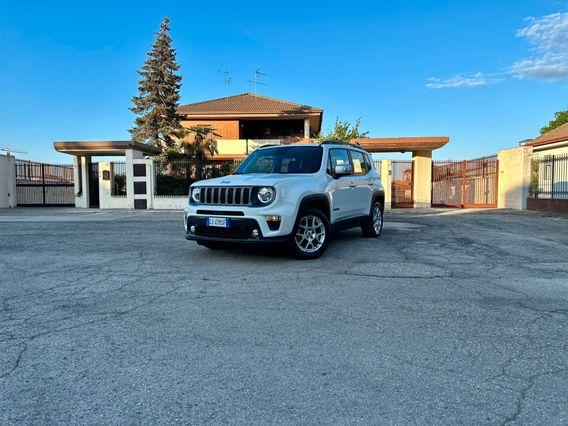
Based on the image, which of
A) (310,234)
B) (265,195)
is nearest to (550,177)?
(310,234)

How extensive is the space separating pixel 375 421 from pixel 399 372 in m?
0.65

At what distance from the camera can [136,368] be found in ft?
9.64

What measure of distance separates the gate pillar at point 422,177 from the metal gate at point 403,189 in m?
0.25

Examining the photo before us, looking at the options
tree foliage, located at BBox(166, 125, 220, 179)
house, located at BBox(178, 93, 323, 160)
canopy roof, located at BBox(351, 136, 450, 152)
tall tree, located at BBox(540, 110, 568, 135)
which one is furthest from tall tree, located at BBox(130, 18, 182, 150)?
tall tree, located at BBox(540, 110, 568, 135)

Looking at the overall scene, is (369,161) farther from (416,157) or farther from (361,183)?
(416,157)

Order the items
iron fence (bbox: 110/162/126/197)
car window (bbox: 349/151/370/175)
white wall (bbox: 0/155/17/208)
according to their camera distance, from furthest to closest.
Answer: white wall (bbox: 0/155/17/208), iron fence (bbox: 110/162/126/197), car window (bbox: 349/151/370/175)

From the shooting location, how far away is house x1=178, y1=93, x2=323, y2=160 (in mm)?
30891

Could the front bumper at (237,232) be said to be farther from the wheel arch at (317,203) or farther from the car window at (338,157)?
the car window at (338,157)

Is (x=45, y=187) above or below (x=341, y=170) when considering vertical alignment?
below

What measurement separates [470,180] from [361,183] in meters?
14.9

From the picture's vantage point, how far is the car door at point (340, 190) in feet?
24.5

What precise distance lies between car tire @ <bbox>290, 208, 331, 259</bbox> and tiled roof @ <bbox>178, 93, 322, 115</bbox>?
25.5 metres

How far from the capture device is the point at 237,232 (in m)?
6.26

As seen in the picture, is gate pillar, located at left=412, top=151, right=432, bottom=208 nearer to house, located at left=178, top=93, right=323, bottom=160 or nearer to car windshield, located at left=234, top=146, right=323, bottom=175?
house, located at left=178, top=93, right=323, bottom=160
